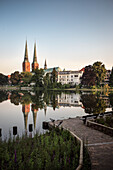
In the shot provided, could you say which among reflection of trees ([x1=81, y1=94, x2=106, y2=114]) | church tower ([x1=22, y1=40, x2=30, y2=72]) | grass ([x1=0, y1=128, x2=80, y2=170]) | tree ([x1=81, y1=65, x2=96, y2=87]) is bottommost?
grass ([x1=0, y1=128, x2=80, y2=170])

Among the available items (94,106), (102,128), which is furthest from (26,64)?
(102,128)

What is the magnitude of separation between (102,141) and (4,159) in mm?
5424

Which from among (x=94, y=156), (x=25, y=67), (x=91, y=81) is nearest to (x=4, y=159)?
(x=94, y=156)

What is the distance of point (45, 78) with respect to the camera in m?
95.2

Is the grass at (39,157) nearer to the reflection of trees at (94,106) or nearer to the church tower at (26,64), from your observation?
the reflection of trees at (94,106)

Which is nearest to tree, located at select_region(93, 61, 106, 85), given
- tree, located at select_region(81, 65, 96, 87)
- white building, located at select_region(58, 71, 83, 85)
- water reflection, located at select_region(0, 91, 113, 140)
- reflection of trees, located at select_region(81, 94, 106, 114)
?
tree, located at select_region(81, 65, 96, 87)

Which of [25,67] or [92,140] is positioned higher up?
[25,67]

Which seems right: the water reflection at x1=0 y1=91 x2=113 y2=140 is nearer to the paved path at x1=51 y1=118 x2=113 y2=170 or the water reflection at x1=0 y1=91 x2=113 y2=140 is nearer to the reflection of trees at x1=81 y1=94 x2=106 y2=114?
the reflection of trees at x1=81 y1=94 x2=106 y2=114

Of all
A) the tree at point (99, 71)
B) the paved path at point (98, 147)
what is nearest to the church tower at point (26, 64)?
the tree at point (99, 71)

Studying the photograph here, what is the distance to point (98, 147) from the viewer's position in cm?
838

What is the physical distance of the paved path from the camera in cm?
643

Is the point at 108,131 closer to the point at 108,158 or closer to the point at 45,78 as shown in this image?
the point at 108,158

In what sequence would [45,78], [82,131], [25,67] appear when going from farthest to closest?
[25,67] < [45,78] < [82,131]

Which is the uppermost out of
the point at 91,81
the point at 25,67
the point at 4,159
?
the point at 25,67
